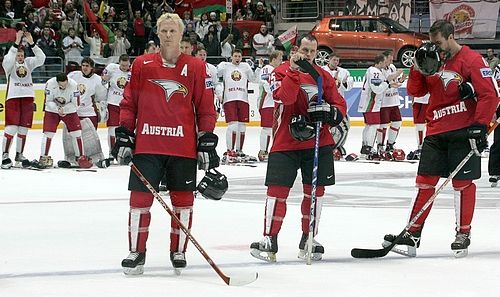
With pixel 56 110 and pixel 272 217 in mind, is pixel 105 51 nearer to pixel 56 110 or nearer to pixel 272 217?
pixel 56 110

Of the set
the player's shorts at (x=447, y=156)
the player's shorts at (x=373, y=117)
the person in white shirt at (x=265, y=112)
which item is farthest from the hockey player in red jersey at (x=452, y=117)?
the player's shorts at (x=373, y=117)

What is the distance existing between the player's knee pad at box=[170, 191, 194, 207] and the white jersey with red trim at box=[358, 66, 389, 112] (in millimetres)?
7725

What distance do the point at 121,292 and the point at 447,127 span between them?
2.31 meters

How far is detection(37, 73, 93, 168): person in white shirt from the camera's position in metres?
12.1

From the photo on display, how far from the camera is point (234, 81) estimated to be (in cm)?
1302

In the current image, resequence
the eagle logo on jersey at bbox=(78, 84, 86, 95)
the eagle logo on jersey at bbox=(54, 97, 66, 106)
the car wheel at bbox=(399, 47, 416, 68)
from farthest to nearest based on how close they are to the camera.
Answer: the car wheel at bbox=(399, 47, 416, 68) < the eagle logo on jersey at bbox=(78, 84, 86, 95) < the eagle logo on jersey at bbox=(54, 97, 66, 106)

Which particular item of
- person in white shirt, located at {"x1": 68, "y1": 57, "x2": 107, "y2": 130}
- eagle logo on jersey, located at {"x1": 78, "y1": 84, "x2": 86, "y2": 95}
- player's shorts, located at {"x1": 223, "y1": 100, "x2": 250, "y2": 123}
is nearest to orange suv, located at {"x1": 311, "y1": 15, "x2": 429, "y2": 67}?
player's shorts, located at {"x1": 223, "y1": 100, "x2": 250, "y2": 123}

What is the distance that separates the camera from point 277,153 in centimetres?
609

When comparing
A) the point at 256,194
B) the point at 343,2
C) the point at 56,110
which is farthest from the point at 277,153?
the point at 343,2

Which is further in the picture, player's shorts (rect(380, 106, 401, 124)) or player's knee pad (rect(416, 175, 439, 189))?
player's shorts (rect(380, 106, 401, 124))

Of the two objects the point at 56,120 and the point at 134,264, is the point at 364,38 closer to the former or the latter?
the point at 56,120

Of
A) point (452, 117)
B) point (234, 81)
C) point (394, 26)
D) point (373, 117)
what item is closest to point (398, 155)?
point (373, 117)

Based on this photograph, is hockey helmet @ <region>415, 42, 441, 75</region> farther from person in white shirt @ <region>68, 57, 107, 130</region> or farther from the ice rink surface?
person in white shirt @ <region>68, 57, 107, 130</region>

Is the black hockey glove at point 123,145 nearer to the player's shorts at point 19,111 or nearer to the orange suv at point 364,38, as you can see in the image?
the player's shorts at point 19,111
